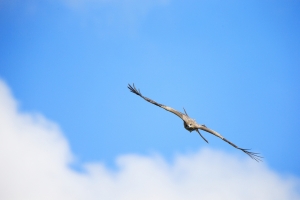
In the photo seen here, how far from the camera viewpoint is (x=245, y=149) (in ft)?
70.6

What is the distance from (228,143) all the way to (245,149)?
1.05 metres

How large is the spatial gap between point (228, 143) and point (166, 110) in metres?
3.92

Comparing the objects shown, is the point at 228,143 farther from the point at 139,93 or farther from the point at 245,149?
the point at 139,93

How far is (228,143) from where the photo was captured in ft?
72.7

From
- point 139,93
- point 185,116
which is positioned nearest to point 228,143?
point 185,116

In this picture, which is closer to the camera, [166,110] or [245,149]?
[245,149]

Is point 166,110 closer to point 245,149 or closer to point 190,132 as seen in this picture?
point 190,132

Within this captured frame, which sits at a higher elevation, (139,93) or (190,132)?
(139,93)

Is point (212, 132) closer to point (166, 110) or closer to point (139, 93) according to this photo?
point (166, 110)

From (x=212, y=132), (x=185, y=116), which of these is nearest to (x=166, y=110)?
(x=185, y=116)

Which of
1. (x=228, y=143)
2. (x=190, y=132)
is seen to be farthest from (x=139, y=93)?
(x=228, y=143)

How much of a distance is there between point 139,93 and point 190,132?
364 centimetres

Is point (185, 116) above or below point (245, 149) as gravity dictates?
above

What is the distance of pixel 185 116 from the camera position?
894 inches
